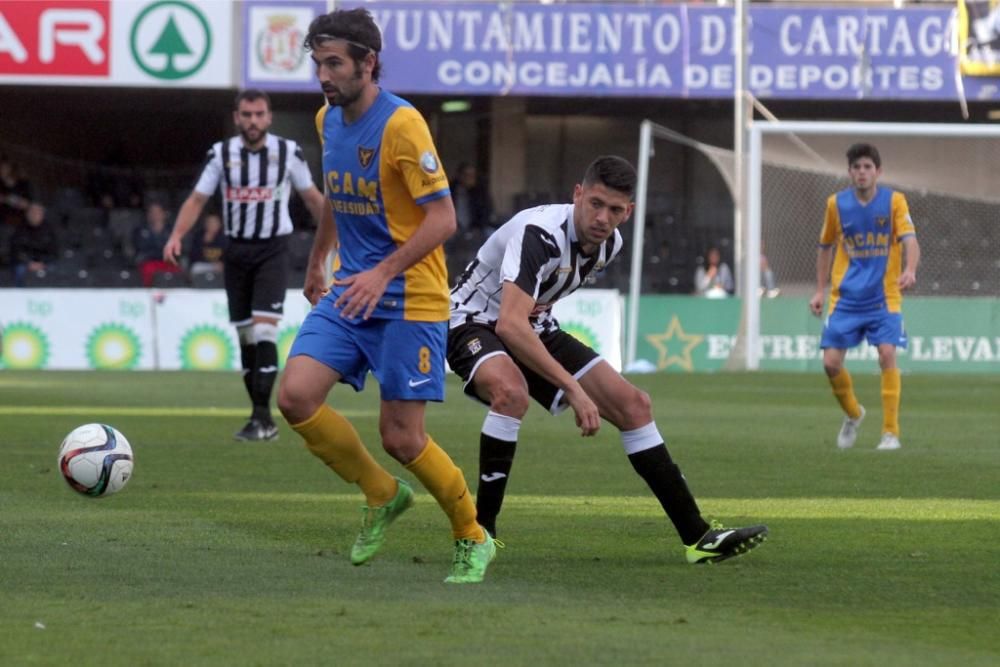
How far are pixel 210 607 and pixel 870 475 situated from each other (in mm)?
5590

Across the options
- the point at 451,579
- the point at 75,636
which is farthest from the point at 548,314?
the point at 75,636

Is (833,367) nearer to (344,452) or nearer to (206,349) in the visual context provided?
(344,452)

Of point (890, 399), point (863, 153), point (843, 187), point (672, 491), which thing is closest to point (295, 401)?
point (672, 491)

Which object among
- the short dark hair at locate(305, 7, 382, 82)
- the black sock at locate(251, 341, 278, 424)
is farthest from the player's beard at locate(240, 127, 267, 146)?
the short dark hair at locate(305, 7, 382, 82)

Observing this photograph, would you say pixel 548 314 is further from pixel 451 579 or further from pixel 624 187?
pixel 451 579

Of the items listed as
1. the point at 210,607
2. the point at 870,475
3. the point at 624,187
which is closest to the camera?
the point at 210,607

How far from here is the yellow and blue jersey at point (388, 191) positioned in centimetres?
597

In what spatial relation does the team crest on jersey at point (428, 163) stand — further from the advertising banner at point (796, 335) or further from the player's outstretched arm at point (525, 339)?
the advertising banner at point (796, 335)

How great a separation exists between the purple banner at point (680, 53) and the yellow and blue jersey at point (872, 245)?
1428 centimetres

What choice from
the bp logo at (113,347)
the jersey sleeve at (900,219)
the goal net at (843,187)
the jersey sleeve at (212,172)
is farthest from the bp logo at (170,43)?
the jersey sleeve at (900,219)

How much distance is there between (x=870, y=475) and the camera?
33.1ft

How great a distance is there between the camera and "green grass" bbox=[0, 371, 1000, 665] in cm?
471

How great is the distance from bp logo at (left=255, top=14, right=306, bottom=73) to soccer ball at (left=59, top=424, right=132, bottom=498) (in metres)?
18.8

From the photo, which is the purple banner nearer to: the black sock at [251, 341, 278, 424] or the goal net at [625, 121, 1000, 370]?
the goal net at [625, 121, 1000, 370]
